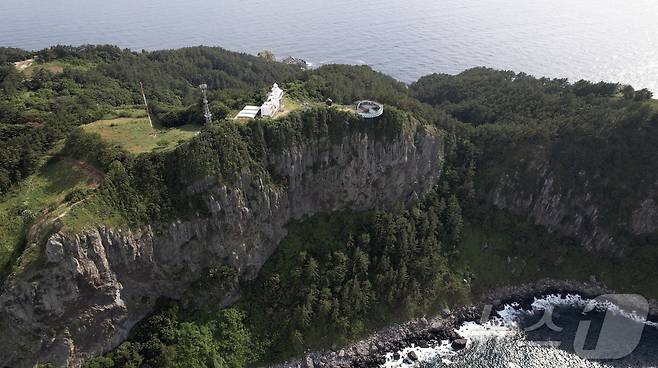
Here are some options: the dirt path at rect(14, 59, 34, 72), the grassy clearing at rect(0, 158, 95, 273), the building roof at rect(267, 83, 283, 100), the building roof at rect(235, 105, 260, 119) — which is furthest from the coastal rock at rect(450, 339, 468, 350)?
the dirt path at rect(14, 59, 34, 72)

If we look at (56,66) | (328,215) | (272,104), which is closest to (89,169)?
(272,104)

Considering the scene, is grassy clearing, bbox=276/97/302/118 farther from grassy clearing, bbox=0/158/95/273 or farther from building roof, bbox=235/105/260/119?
grassy clearing, bbox=0/158/95/273

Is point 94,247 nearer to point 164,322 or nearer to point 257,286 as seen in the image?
point 164,322

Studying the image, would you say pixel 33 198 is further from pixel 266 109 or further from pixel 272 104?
pixel 272 104

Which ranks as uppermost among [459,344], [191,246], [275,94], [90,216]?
[275,94]

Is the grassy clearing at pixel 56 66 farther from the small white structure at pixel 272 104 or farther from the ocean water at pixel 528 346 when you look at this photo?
the ocean water at pixel 528 346
